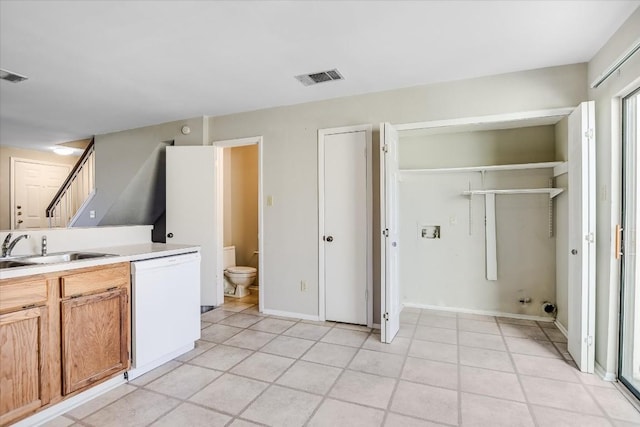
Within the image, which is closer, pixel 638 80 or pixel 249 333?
pixel 638 80

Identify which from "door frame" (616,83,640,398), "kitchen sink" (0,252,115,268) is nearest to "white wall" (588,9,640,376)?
"door frame" (616,83,640,398)

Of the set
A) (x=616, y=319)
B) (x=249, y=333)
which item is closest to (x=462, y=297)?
(x=616, y=319)

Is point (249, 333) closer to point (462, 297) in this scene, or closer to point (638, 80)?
point (462, 297)

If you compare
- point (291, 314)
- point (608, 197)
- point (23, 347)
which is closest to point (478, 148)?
point (608, 197)

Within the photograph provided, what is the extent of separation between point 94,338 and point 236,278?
2.47 m

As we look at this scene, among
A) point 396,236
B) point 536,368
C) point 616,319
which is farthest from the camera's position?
point 396,236

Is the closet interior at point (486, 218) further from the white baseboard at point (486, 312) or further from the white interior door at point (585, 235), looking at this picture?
the white interior door at point (585, 235)

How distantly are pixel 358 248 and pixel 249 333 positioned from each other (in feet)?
4.65

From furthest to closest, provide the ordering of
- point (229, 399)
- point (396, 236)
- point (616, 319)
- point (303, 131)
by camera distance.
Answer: point (303, 131)
point (396, 236)
point (616, 319)
point (229, 399)

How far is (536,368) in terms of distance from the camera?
102 inches

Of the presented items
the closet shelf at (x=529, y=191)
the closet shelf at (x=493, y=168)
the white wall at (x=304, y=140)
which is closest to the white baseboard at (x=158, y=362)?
the white wall at (x=304, y=140)

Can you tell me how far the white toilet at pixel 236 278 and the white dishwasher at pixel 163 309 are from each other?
1.68m

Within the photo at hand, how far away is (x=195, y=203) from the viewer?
13.8 ft

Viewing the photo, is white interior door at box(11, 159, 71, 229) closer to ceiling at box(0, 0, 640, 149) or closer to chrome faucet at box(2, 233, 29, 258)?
ceiling at box(0, 0, 640, 149)
